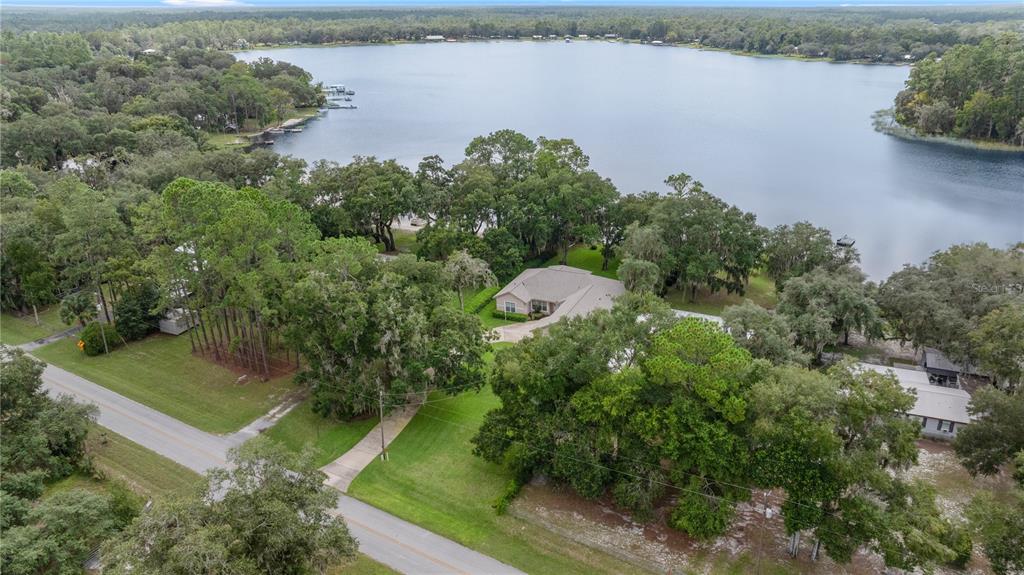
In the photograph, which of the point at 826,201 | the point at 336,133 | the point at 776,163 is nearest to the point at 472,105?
the point at 336,133

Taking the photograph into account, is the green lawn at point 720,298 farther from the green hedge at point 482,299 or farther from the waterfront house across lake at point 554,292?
the green hedge at point 482,299

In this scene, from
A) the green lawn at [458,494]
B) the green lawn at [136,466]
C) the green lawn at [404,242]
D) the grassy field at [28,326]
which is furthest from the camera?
the green lawn at [404,242]

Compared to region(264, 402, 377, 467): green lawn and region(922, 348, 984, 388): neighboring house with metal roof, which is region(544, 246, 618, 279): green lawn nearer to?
region(922, 348, 984, 388): neighboring house with metal roof

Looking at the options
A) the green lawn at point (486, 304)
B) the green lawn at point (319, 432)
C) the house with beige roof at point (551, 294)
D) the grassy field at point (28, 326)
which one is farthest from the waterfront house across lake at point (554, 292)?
the grassy field at point (28, 326)

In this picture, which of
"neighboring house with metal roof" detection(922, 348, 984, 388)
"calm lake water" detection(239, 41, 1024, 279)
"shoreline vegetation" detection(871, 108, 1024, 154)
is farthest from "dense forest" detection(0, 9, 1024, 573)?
"shoreline vegetation" detection(871, 108, 1024, 154)

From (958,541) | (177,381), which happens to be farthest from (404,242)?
(958,541)

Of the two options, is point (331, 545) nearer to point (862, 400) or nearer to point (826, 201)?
point (862, 400)
